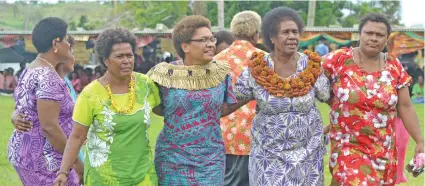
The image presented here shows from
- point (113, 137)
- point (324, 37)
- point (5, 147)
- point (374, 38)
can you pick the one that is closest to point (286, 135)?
point (374, 38)

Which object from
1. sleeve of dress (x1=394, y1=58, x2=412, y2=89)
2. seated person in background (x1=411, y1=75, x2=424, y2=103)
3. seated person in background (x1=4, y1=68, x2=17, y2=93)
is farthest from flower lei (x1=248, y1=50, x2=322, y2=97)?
seated person in background (x1=411, y1=75, x2=424, y2=103)

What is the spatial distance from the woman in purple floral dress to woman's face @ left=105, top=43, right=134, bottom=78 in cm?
51

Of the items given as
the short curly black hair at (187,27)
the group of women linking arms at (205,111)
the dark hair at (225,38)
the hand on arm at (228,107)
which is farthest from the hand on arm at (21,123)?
the dark hair at (225,38)

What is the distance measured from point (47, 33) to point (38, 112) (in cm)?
62

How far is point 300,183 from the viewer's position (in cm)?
536

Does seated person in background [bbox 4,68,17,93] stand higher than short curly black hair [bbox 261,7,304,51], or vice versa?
short curly black hair [bbox 261,7,304,51]

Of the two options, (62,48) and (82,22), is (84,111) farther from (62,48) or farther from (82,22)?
(82,22)

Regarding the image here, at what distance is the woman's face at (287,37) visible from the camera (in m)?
5.35

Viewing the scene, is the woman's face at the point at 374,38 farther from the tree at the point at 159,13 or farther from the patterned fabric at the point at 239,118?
the tree at the point at 159,13

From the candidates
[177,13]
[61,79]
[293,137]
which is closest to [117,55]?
[61,79]

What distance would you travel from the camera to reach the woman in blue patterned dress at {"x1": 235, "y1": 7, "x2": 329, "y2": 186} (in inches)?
207

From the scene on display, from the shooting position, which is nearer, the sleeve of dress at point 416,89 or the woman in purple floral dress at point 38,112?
the woman in purple floral dress at point 38,112

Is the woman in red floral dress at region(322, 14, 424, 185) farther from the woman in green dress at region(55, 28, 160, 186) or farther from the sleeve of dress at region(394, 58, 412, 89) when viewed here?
the woman in green dress at region(55, 28, 160, 186)

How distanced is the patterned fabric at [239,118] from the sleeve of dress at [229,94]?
117 cm
